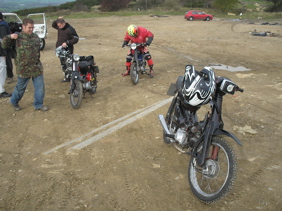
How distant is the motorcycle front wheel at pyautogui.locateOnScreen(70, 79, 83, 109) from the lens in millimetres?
6223

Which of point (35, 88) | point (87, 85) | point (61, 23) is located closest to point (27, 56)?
point (35, 88)

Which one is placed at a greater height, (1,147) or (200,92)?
(200,92)

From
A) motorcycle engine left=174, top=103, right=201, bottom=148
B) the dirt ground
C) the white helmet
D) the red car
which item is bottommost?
the dirt ground

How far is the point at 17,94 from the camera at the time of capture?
6.16 meters

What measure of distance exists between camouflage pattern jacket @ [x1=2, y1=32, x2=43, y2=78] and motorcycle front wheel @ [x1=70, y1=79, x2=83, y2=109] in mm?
876

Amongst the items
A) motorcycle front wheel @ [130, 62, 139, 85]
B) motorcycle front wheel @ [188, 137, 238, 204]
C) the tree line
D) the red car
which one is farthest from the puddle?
the tree line

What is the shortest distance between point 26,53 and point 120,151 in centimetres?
301

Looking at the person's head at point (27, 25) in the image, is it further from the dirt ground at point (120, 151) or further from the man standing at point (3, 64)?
the dirt ground at point (120, 151)

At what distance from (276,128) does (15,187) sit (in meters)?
4.60

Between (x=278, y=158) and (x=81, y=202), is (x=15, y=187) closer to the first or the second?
(x=81, y=202)

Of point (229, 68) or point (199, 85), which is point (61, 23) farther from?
point (229, 68)

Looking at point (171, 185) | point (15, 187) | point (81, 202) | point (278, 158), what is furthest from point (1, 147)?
point (278, 158)

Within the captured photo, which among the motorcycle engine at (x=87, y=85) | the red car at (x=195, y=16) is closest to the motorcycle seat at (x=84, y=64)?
the motorcycle engine at (x=87, y=85)

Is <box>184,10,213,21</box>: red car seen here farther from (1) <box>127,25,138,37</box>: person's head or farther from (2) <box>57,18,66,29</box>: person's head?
(2) <box>57,18,66,29</box>: person's head
